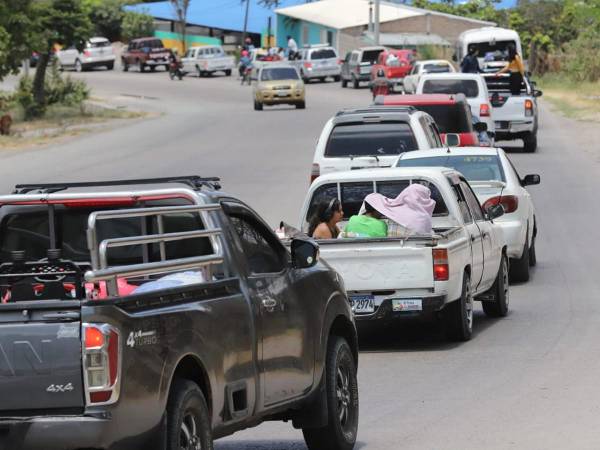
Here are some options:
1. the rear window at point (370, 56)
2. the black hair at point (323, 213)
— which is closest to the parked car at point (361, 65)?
the rear window at point (370, 56)

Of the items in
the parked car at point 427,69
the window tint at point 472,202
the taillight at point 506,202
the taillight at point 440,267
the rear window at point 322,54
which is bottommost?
the rear window at point 322,54

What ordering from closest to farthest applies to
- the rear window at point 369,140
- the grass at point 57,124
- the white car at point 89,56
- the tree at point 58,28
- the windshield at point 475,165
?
the windshield at point 475,165
the rear window at point 369,140
the grass at point 57,124
the tree at point 58,28
the white car at point 89,56

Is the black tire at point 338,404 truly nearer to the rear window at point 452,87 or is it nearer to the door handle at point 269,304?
the door handle at point 269,304

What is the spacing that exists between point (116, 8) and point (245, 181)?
231 feet

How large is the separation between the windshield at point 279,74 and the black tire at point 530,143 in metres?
18.9

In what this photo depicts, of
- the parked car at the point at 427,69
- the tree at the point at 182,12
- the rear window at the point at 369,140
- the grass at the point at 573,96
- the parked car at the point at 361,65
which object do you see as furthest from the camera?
the tree at the point at 182,12

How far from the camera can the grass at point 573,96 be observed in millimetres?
48719

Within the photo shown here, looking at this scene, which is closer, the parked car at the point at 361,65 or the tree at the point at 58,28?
the tree at the point at 58,28

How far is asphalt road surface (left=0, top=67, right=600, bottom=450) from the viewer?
899 cm

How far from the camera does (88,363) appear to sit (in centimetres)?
577

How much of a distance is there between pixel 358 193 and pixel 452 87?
1732cm

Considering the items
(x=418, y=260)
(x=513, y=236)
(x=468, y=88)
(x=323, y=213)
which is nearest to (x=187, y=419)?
(x=418, y=260)

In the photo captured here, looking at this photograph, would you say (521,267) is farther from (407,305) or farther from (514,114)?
(514,114)

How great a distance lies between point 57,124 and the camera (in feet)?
155
